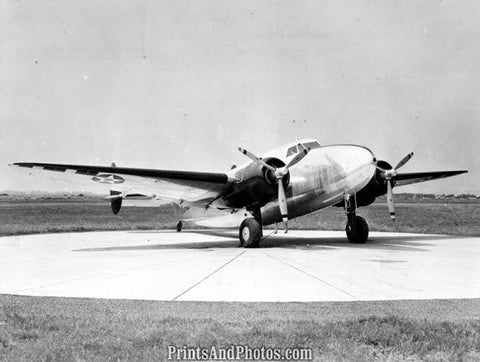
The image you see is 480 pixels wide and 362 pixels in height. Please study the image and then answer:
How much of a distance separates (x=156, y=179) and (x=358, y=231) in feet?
25.7

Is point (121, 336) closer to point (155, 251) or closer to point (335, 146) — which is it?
point (155, 251)

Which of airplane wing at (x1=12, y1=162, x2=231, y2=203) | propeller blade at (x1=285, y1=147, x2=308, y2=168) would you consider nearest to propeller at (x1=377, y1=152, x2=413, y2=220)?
propeller blade at (x1=285, y1=147, x2=308, y2=168)

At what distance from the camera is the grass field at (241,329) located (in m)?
4.96

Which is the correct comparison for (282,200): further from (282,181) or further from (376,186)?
(376,186)

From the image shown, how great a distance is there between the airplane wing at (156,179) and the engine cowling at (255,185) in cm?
51

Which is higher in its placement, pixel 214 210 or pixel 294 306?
pixel 294 306

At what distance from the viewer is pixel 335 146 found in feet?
55.5

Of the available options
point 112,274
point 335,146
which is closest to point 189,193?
point 335,146

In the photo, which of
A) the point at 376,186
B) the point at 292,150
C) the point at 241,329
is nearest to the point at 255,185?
the point at 292,150

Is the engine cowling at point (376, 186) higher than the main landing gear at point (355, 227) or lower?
higher

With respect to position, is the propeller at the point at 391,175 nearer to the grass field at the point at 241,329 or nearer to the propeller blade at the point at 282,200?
the propeller blade at the point at 282,200

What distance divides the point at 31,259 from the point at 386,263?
32.0 feet

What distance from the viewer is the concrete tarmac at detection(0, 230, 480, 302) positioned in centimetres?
844

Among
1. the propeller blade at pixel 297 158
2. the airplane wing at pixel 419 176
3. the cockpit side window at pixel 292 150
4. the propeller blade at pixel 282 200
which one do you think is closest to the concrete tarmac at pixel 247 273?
the propeller blade at pixel 282 200
